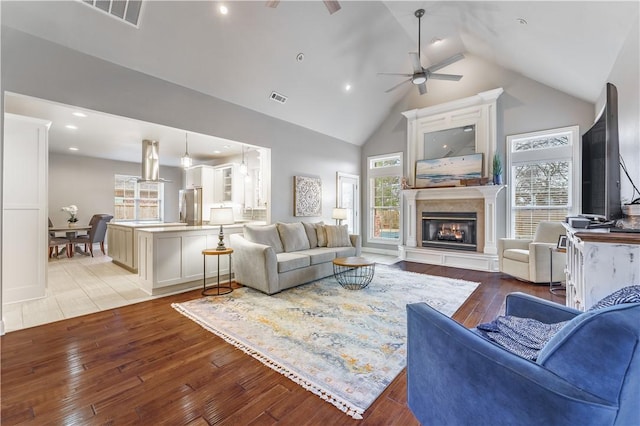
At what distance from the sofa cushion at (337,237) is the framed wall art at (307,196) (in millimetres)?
814

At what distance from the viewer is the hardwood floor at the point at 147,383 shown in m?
1.57

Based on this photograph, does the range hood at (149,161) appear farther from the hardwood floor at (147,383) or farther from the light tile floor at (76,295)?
the hardwood floor at (147,383)

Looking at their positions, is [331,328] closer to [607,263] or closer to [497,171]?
[607,263]

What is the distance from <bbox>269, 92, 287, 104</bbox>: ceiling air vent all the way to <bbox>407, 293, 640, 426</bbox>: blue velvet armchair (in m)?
4.43

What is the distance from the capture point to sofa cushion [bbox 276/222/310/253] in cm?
450

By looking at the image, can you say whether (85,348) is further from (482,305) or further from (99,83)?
(482,305)

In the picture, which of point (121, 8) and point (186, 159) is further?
point (186, 159)

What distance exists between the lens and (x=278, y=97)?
471 cm

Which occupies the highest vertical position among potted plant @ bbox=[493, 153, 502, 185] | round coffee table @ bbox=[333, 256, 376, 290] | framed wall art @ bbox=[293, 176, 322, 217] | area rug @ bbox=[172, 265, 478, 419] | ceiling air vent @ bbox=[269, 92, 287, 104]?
ceiling air vent @ bbox=[269, 92, 287, 104]

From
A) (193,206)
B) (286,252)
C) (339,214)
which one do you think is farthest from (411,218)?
(193,206)

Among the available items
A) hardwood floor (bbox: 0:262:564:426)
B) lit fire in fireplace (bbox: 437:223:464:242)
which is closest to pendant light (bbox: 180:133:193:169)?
hardwood floor (bbox: 0:262:564:426)

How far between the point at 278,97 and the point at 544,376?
16.0ft

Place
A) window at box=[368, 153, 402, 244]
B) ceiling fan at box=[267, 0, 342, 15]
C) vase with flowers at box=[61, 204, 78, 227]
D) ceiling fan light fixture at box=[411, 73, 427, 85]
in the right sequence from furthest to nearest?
1. window at box=[368, 153, 402, 244]
2. vase with flowers at box=[61, 204, 78, 227]
3. ceiling fan light fixture at box=[411, 73, 427, 85]
4. ceiling fan at box=[267, 0, 342, 15]

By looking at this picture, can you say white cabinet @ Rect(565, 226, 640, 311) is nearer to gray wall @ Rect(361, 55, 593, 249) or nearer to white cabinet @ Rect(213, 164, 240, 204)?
gray wall @ Rect(361, 55, 593, 249)
